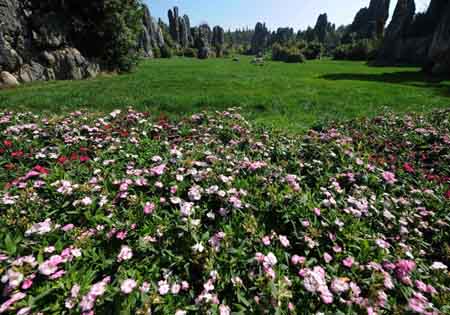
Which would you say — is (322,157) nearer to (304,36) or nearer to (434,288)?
(434,288)

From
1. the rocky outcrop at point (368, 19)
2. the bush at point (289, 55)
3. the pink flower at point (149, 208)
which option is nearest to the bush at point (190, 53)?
Result: the bush at point (289, 55)

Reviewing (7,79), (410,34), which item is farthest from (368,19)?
(7,79)

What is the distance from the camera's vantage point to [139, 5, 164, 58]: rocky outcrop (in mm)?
45500

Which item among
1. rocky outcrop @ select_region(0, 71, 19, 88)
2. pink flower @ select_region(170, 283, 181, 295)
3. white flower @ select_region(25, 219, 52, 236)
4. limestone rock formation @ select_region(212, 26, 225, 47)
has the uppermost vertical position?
Result: limestone rock formation @ select_region(212, 26, 225, 47)

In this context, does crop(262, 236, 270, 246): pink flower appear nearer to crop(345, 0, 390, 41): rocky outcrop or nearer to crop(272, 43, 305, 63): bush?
crop(272, 43, 305, 63): bush

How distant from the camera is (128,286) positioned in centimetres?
156

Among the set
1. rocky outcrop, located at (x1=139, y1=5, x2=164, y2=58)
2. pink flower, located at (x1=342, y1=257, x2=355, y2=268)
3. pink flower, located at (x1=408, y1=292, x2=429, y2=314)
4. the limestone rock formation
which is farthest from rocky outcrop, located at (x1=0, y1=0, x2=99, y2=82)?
the limestone rock formation

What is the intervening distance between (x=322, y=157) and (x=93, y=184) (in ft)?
10.7

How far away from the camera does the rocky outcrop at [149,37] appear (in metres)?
45.5

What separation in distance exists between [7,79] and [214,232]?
1346 cm

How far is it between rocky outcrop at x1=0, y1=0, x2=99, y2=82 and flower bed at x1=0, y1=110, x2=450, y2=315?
1062cm

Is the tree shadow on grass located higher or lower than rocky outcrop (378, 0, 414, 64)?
lower

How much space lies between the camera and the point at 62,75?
13.3 metres

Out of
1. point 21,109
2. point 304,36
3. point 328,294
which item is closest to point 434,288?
point 328,294
